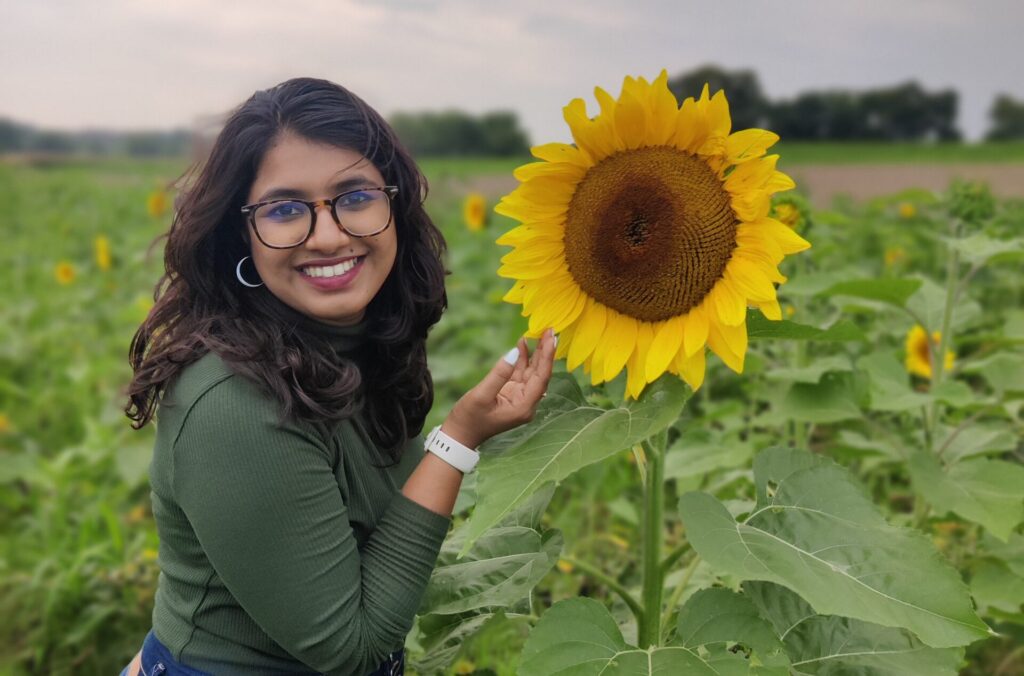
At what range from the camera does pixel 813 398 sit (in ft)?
6.02

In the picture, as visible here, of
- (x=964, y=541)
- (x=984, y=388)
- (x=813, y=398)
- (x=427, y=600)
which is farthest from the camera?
(x=984, y=388)

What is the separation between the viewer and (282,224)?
1370mm

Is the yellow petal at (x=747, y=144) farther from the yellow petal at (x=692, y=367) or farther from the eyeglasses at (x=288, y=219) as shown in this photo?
the eyeglasses at (x=288, y=219)

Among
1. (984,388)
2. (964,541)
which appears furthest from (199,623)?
(984,388)

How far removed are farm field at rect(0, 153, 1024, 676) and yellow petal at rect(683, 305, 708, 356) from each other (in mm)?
60

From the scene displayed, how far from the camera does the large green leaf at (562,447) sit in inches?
41.5

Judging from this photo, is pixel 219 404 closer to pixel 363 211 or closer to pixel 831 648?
pixel 363 211

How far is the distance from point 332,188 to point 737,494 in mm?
1138

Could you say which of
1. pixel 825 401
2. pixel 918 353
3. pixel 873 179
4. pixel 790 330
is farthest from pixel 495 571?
pixel 873 179

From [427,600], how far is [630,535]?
1269 millimetres

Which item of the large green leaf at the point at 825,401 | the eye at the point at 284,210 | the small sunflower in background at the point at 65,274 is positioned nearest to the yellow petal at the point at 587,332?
the eye at the point at 284,210

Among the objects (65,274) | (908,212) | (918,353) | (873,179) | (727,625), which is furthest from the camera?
(873,179)

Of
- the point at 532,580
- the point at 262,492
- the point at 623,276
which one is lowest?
the point at 532,580

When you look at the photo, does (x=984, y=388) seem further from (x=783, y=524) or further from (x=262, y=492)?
(x=262, y=492)
